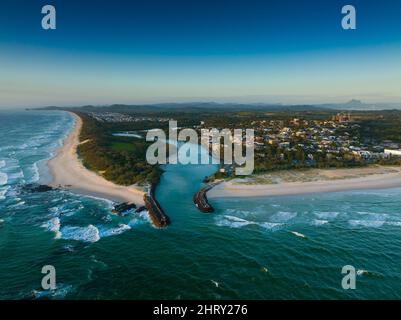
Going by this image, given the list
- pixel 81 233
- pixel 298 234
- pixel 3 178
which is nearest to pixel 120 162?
pixel 3 178

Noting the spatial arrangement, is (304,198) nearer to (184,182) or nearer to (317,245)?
(317,245)

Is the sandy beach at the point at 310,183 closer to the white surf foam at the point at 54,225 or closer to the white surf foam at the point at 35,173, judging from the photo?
the white surf foam at the point at 54,225

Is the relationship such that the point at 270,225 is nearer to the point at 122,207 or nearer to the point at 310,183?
the point at 122,207

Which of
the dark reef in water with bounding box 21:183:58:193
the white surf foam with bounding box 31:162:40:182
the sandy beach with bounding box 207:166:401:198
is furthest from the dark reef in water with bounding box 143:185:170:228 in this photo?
the white surf foam with bounding box 31:162:40:182

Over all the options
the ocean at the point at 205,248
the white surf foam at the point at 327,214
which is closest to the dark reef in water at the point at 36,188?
the ocean at the point at 205,248

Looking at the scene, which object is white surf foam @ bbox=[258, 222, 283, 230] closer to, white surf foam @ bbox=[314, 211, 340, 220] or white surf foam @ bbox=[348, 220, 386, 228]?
white surf foam @ bbox=[314, 211, 340, 220]
